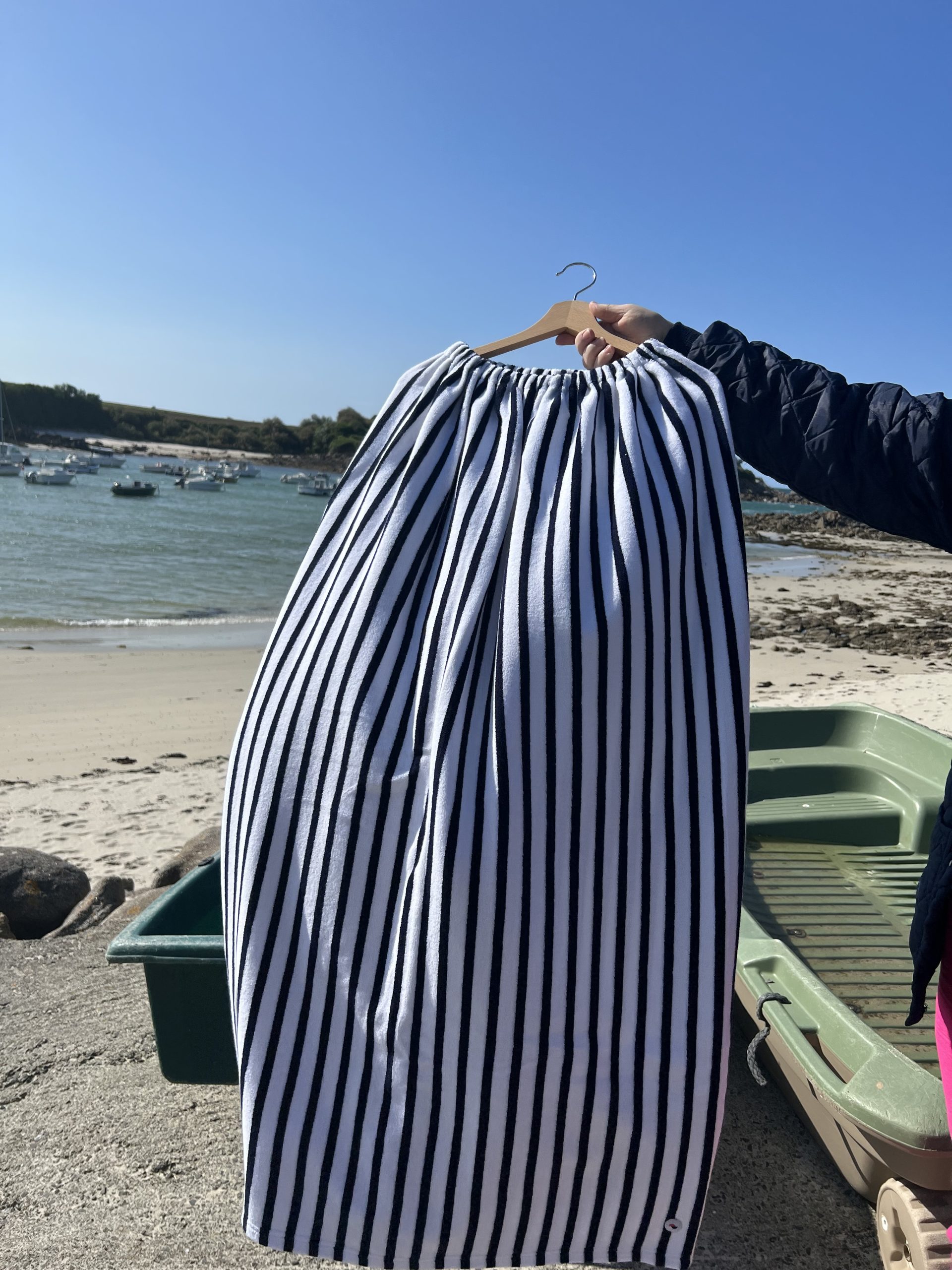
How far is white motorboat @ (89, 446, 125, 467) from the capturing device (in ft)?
236

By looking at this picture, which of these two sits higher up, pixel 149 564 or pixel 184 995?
pixel 184 995

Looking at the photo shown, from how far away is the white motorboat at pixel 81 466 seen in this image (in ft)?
187

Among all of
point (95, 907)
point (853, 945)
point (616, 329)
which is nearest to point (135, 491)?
point (95, 907)

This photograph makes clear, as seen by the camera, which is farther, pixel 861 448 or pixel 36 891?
pixel 36 891

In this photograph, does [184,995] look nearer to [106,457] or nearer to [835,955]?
[835,955]

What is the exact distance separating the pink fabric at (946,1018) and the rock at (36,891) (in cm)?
370

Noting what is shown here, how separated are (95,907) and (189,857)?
0.66 metres

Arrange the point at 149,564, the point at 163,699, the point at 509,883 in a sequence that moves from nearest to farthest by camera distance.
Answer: the point at 509,883, the point at 163,699, the point at 149,564

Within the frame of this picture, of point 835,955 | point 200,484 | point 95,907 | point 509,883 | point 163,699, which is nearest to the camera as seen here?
point 509,883

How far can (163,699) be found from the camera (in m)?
10.0

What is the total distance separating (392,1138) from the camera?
50.2 inches

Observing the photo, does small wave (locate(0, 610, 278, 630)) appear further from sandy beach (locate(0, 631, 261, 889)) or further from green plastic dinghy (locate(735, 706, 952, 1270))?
green plastic dinghy (locate(735, 706, 952, 1270))

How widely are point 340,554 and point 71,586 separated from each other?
19.8 m

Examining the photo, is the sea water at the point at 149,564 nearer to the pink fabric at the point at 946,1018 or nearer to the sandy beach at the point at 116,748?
the sandy beach at the point at 116,748
